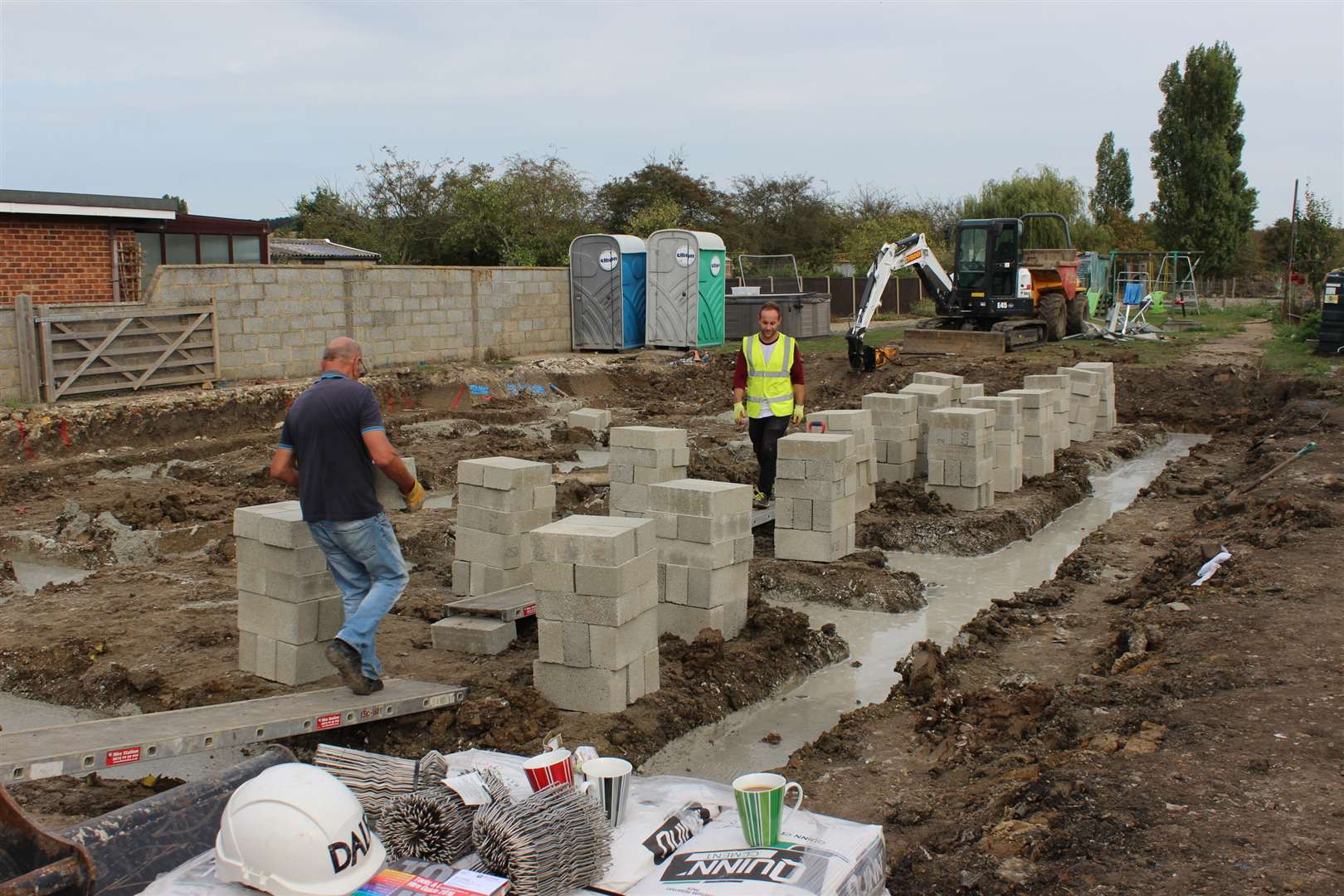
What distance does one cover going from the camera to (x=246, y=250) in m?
25.4

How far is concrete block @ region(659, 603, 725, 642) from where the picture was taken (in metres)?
7.02

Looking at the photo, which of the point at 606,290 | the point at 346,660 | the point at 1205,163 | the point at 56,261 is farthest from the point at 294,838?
the point at 1205,163

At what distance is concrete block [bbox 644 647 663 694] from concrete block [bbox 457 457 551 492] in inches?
74.0

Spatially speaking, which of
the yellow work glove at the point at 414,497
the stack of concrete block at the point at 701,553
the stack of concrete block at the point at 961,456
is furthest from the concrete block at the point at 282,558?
the stack of concrete block at the point at 961,456

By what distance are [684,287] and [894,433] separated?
12508 mm

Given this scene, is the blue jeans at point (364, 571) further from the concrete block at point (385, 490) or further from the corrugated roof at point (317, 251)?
A: the corrugated roof at point (317, 251)

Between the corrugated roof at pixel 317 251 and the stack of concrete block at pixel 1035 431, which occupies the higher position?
the corrugated roof at pixel 317 251

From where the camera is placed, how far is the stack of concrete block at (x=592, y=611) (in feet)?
18.7

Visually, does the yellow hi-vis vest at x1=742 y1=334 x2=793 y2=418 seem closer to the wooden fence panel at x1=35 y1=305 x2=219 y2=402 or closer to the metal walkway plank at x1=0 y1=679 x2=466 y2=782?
the metal walkway plank at x1=0 y1=679 x2=466 y2=782

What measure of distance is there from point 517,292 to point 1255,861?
64.6ft

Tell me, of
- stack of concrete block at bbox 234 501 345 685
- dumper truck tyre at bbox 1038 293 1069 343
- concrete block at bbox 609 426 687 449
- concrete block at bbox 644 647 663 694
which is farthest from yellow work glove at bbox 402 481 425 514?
dumper truck tyre at bbox 1038 293 1069 343

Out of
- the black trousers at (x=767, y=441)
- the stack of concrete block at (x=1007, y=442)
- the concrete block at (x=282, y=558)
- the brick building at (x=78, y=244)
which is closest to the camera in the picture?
the concrete block at (x=282, y=558)

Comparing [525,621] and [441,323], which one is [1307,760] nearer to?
[525,621]

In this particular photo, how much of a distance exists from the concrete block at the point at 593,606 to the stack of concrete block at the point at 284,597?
4.25 feet
